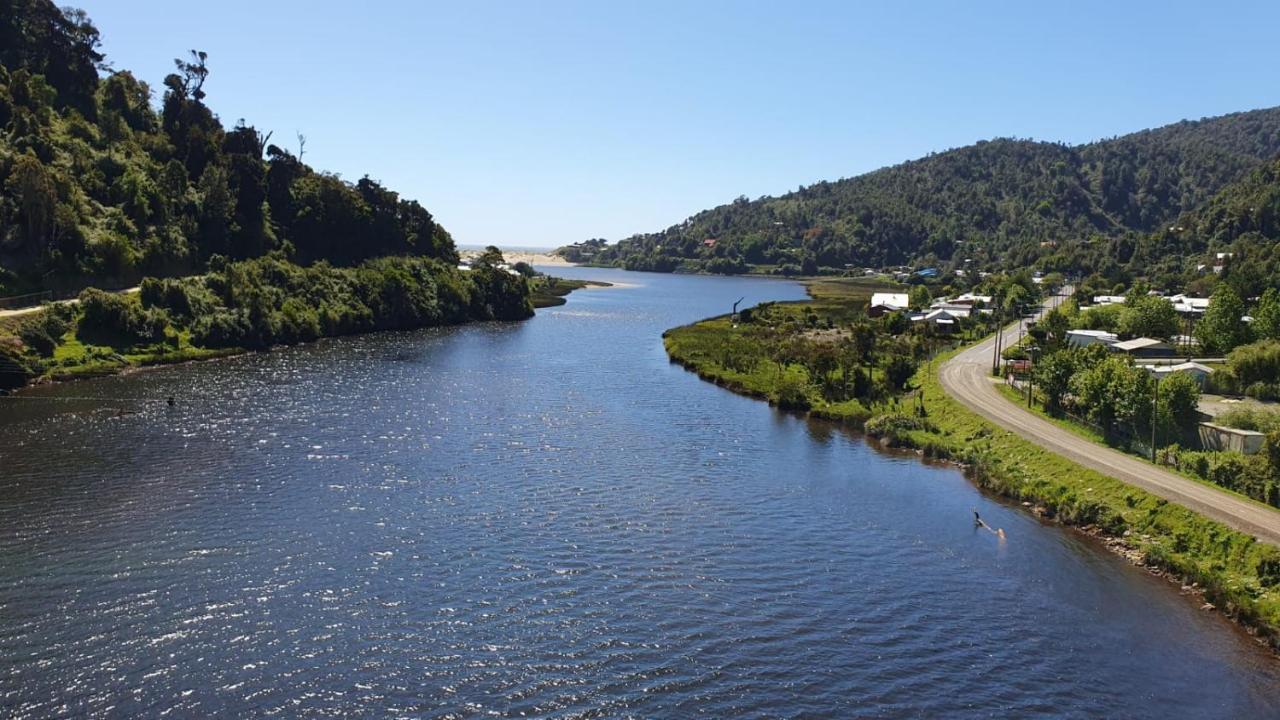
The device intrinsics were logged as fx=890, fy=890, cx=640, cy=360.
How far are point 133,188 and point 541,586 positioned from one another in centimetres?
10521

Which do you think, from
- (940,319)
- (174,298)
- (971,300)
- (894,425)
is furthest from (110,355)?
(971,300)

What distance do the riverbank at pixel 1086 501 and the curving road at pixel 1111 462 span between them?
0.84 meters

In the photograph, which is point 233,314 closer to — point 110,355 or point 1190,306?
point 110,355

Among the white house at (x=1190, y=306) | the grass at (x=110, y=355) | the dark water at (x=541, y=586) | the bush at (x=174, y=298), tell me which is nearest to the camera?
the dark water at (x=541, y=586)

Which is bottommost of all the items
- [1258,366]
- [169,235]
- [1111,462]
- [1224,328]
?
[1111,462]

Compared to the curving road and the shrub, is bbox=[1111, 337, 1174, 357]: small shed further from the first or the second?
the shrub

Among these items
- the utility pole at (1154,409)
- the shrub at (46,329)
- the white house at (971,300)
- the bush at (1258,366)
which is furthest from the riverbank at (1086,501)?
the white house at (971,300)

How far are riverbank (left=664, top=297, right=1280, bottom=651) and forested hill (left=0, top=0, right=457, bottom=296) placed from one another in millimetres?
78404

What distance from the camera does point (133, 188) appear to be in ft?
387

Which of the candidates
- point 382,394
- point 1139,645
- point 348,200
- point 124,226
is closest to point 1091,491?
point 1139,645

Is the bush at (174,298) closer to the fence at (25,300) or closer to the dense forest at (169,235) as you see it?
the dense forest at (169,235)

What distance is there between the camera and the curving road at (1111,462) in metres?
46.2

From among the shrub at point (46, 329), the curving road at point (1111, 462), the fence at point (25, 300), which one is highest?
the fence at point (25, 300)

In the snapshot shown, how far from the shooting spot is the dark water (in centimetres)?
3195
